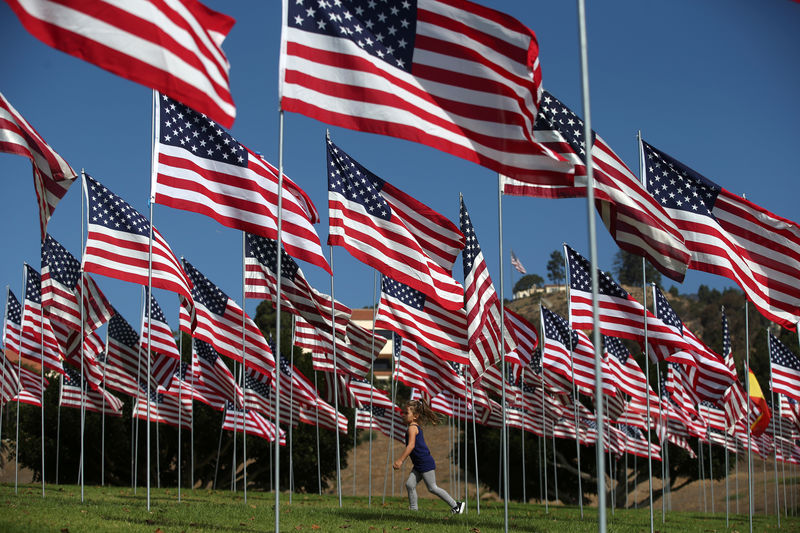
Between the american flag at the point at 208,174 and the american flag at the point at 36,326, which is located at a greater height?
the american flag at the point at 208,174

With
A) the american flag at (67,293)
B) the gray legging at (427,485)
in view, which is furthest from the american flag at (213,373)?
the gray legging at (427,485)

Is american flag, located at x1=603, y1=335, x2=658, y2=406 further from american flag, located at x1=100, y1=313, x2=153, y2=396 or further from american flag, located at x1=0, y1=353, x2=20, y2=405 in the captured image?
american flag, located at x1=0, y1=353, x2=20, y2=405

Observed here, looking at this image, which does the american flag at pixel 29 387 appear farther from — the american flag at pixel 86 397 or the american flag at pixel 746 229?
the american flag at pixel 746 229

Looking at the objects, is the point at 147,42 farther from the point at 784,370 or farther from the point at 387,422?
the point at 387,422

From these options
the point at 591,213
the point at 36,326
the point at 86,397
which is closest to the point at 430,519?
the point at 591,213

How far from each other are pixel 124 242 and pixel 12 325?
649 inches

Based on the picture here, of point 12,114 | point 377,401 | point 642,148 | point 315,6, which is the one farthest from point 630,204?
point 377,401

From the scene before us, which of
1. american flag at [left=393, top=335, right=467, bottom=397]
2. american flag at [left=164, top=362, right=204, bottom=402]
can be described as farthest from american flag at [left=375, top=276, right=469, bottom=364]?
american flag at [left=164, top=362, right=204, bottom=402]

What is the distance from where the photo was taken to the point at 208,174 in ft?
48.9

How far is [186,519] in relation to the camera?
1348 centimetres

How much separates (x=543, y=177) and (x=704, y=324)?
535 feet

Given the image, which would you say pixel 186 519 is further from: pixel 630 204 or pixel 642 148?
pixel 642 148

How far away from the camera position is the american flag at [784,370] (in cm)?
3077

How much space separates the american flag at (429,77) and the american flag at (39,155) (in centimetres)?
537
